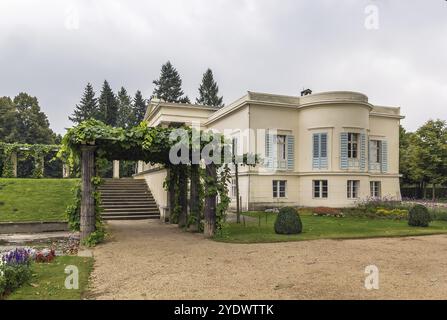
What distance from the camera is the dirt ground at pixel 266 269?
5398 mm

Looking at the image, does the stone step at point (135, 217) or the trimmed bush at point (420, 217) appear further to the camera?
the stone step at point (135, 217)

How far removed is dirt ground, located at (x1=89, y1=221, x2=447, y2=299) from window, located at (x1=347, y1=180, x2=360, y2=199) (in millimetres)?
9802

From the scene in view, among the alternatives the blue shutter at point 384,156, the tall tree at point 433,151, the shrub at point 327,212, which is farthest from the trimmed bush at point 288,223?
the tall tree at point 433,151

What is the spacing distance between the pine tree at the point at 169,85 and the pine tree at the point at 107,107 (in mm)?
8456

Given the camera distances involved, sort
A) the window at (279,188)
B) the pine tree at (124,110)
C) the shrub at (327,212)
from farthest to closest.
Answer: the pine tree at (124,110) → the window at (279,188) → the shrub at (327,212)

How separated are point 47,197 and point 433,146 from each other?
32.4m

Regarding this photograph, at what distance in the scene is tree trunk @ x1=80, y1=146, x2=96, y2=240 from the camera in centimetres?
998

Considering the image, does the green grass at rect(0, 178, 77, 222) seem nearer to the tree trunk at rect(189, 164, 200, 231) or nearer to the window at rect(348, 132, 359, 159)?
the tree trunk at rect(189, 164, 200, 231)

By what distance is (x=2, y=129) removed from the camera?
42625 mm

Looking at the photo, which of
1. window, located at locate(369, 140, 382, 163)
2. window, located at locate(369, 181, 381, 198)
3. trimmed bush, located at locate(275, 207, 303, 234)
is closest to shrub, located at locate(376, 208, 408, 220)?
window, located at locate(369, 181, 381, 198)

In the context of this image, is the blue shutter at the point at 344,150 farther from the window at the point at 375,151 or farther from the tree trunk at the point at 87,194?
the tree trunk at the point at 87,194

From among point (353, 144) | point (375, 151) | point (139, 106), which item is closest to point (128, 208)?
point (353, 144)
